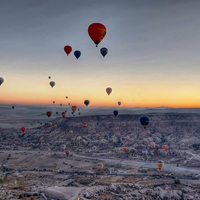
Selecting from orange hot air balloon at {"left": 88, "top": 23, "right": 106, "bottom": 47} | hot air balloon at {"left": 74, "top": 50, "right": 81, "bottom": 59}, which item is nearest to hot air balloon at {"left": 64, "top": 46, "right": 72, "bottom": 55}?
hot air balloon at {"left": 74, "top": 50, "right": 81, "bottom": 59}

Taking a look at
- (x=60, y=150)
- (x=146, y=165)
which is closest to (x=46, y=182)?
(x=146, y=165)

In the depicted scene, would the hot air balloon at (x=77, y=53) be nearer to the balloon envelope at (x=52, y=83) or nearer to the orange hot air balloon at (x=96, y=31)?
the orange hot air balloon at (x=96, y=31)

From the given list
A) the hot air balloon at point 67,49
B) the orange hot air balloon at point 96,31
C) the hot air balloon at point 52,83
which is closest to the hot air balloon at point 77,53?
the hot air balloon at point 67,49

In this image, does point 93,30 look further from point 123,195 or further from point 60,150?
Answer: point 60,150

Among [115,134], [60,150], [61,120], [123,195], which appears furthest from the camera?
[61,120]

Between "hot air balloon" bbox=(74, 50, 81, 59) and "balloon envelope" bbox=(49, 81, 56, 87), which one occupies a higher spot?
"hot air balloon" bbox=(74, 50, 81, 59)

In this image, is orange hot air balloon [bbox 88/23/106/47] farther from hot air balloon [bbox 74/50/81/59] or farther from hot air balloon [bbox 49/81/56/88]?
hot air balloon [bbox 49/81/56/88]

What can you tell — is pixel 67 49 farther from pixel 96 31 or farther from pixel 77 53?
pixel 96 31

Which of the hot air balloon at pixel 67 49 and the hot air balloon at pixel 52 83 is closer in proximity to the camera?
the hot air balloon at pixel 67 49
